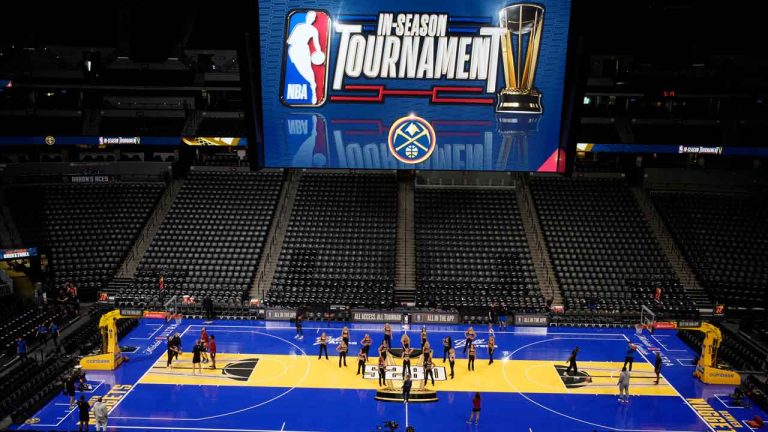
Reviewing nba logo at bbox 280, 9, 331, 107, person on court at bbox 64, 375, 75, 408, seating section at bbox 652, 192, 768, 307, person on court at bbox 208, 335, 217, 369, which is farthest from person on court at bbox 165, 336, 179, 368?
seating section at bbox 652, 192, 768, 307

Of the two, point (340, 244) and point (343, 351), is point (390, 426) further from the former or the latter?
point (340, 244)

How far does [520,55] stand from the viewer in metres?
27.4

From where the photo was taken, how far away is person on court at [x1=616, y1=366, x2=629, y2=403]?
71.8 ft

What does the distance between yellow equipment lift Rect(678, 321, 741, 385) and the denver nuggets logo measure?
13.9 metres

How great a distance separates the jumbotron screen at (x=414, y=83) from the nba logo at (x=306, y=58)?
0.15 feet

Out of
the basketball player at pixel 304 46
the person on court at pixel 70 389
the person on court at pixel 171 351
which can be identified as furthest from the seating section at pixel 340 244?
the person on court at pixel 70 389

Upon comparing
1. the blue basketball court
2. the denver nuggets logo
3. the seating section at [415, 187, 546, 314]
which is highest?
the denver nuggets logo

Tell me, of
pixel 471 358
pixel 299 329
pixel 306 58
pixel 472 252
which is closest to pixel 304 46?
pixel 306 58

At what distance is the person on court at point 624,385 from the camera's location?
71.8ft

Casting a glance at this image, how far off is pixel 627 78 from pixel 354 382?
3001 cm

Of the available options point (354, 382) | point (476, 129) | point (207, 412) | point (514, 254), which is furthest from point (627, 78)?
point (207, 412)

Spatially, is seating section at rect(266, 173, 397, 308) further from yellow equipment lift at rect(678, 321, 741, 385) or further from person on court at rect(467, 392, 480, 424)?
yellow equipment lift at rect(678, 321, 741, 385)

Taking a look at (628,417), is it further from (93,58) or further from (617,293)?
(93,58)

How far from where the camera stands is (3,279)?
32469mm
